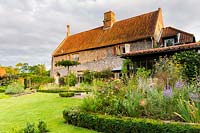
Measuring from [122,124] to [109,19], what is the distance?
2665 cm

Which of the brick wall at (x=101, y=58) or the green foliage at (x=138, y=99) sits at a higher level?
the brick wall at (x=101, y=58)

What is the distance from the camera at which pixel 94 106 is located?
762 cm

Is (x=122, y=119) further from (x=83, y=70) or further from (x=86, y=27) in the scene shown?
(x=86, y=27)

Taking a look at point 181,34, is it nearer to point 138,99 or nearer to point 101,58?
point 101,58

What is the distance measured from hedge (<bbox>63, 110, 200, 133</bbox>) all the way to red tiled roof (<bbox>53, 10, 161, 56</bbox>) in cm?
1884

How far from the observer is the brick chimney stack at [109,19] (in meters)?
31.5

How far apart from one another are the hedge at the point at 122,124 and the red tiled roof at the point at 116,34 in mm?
18836

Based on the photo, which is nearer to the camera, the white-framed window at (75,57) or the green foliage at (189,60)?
the green foliage at (189,60)

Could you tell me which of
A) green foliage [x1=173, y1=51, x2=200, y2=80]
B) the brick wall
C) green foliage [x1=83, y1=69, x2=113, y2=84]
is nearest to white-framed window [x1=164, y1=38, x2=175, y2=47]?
the brick wall

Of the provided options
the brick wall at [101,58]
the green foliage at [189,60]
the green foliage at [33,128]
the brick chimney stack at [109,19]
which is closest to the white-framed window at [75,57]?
the brick wall at [101,58]

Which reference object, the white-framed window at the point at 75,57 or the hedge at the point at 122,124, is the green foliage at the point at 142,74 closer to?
the hedge at the point at 122,124

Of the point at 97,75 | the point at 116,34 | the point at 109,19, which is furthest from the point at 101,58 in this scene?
the point at 109,19

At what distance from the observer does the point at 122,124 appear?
20.4ft

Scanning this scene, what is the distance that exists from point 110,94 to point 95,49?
2319 cm
